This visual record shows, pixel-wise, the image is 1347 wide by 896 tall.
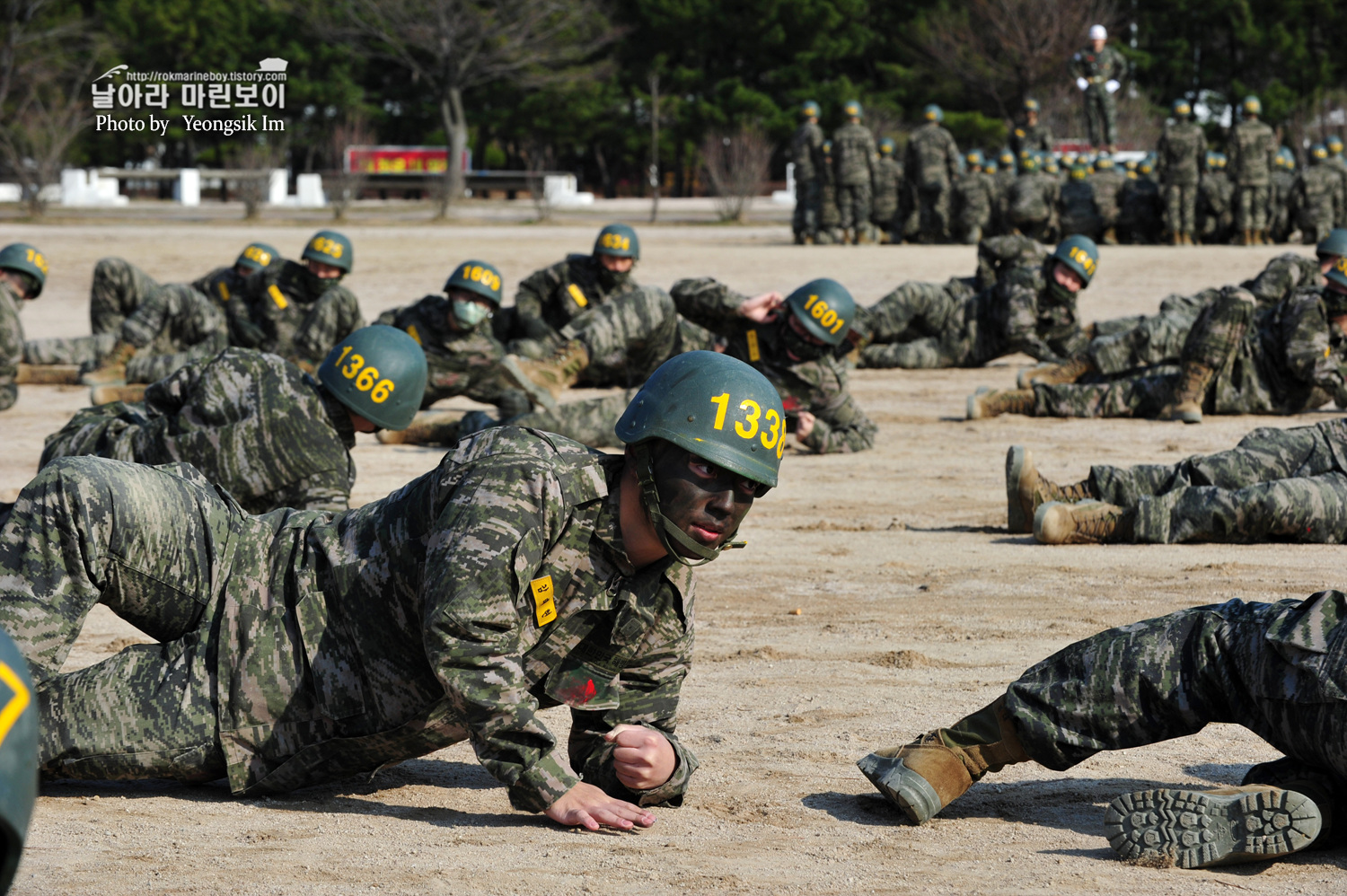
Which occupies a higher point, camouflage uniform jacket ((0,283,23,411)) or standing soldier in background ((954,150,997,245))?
standing soldier in background ((954,150,997,245))

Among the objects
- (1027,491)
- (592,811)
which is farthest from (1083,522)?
(592,811)

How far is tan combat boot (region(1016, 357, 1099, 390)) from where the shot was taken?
12758mm

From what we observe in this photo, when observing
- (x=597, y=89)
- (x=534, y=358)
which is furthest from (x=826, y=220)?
(x=597, y=89)

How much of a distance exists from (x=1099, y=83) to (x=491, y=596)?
31.3 meters

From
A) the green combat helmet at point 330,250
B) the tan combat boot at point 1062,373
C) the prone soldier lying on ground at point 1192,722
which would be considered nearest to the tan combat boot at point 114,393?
the green combat helmet at point 330,250

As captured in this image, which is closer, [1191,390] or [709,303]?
[709,303]

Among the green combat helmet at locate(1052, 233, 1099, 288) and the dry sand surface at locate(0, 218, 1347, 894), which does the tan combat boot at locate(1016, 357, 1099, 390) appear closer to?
the green combat helmet at locate(1052, 233, 1099, 288)

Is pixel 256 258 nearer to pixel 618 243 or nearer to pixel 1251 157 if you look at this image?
pixel 618 243

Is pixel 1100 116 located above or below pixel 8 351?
above


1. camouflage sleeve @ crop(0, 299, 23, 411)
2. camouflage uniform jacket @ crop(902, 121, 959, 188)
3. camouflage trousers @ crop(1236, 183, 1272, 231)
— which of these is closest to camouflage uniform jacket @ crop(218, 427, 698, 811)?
camouflage sleeve @ crop(0, 299, 23, 411)

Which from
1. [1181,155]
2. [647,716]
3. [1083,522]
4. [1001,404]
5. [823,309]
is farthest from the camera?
[1181,155]

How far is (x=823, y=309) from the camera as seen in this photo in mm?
10078

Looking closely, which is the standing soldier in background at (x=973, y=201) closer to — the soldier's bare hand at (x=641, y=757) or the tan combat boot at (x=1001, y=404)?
the tan combat boot at (x=1001, y=404)

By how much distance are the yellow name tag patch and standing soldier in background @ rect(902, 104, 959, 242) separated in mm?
22985
